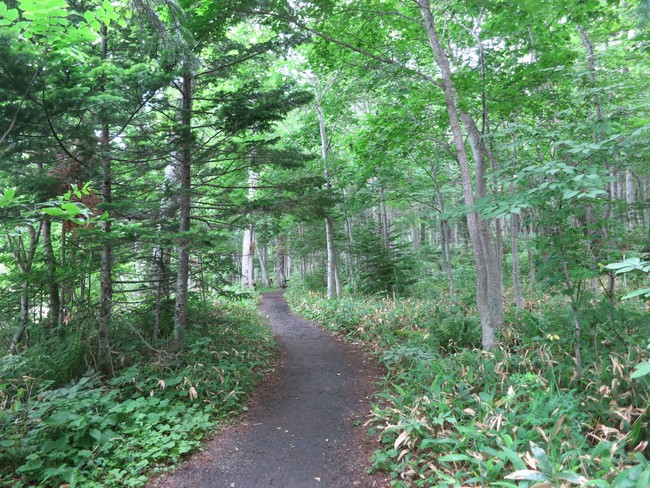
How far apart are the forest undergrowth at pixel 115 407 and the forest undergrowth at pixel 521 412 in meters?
2.38

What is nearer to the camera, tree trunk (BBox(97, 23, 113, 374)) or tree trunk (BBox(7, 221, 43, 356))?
tree trunk (BBox(7, 221, 43, 356))

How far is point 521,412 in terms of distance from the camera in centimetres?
382

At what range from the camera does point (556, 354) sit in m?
5.09

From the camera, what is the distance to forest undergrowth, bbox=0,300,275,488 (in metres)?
3.38

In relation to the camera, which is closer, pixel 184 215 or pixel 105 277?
pixel 105 277

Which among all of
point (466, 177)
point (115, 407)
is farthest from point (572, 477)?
point (115, 407)

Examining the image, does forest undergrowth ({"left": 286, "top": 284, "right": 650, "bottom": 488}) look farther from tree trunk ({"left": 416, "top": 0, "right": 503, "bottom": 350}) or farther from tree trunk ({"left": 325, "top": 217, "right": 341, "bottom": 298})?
tree trunk ({"left": 325, "top": 217, "right": 341, "bottom": 298})

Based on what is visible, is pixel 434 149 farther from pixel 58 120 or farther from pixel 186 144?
pixel 58 120

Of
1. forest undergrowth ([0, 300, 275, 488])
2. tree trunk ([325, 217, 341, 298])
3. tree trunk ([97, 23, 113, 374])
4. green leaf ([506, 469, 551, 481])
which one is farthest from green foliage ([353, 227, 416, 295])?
green leaf ([506, 469, 551, 481])

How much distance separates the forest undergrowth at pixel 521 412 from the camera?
284 cm

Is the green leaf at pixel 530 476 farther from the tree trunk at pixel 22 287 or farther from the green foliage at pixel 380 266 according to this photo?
the green foliage at pixel 380 266

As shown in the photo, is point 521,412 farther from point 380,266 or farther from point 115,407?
point 380,266

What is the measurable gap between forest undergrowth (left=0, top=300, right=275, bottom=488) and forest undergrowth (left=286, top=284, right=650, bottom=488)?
7.80ft

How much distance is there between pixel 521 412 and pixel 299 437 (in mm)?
2689
